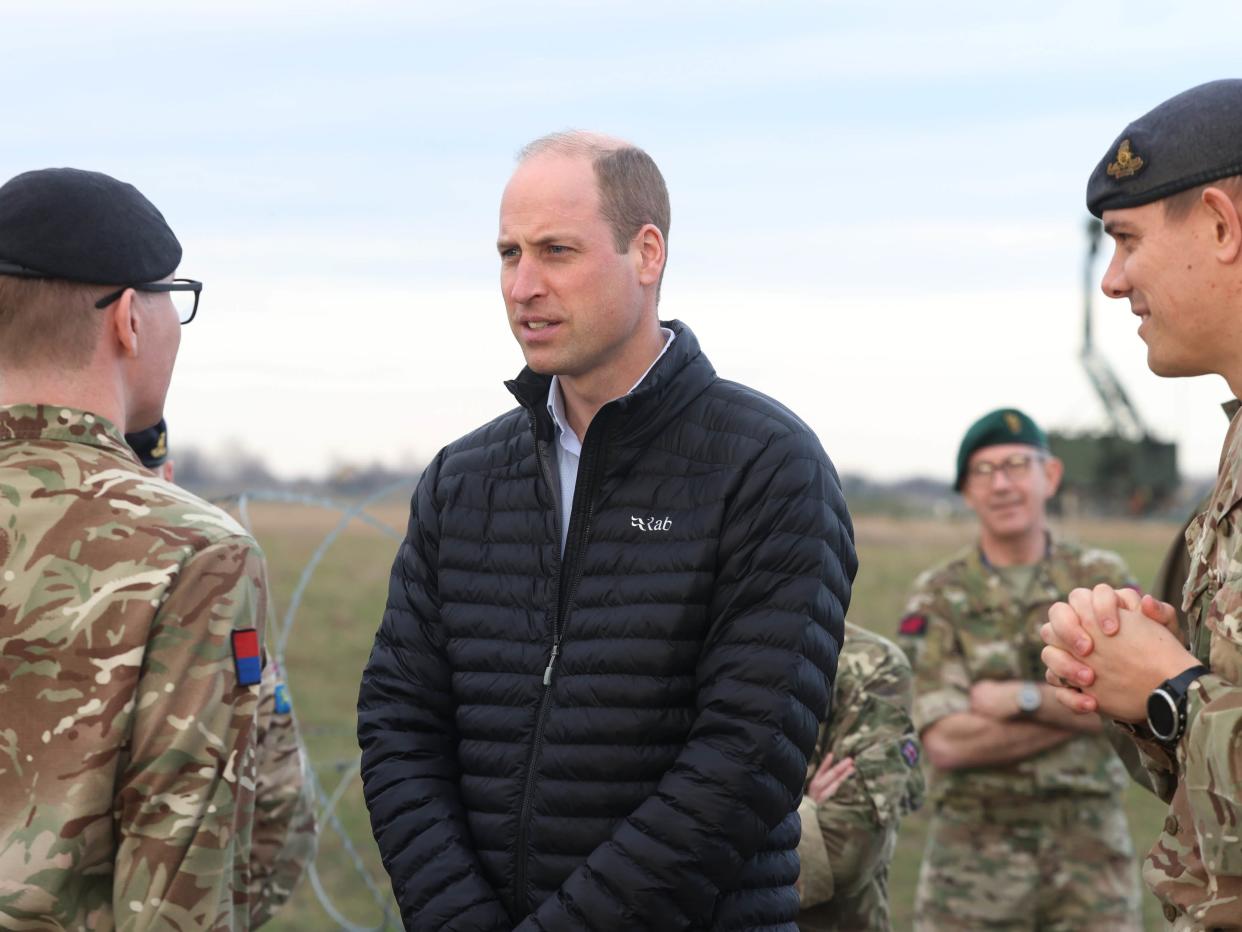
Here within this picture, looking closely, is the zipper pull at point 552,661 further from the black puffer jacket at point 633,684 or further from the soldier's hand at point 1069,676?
the soldier's hand at point 1069,676

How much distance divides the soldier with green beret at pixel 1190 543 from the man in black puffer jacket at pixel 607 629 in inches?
24.9

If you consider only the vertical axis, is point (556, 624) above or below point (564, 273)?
below

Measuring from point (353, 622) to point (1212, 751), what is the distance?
20.7 metres

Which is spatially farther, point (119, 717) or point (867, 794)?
point (867, 794)

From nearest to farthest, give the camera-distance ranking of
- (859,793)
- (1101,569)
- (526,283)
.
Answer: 1. (526,283)
2. (859,793)
3. (1101,569)

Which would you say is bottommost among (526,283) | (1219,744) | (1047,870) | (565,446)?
(1047,870)

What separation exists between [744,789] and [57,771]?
129cm

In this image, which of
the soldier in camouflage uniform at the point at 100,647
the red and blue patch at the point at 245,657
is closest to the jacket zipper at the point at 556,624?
the soldier in camouflage uniform at the point at 100,647

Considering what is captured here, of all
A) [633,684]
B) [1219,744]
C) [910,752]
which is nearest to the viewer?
[1219,744]

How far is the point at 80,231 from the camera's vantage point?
290 cm

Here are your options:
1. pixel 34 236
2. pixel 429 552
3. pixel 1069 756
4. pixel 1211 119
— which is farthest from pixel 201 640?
pixel 1069 756

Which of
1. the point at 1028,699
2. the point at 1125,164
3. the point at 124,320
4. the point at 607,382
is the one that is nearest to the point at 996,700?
the point at 1028,699

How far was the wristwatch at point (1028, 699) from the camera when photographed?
19.5 feet

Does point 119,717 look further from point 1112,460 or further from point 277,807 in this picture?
point 1112,460
